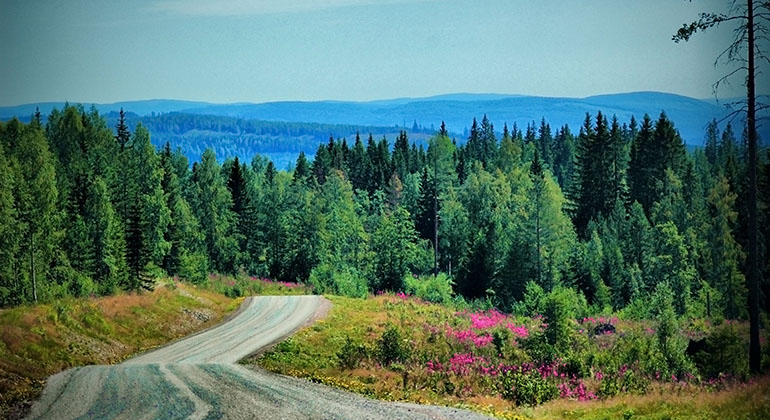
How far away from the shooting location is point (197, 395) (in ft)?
67.9

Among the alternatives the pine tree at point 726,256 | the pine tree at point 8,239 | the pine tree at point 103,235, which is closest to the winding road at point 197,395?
the pine tree at point 8,239

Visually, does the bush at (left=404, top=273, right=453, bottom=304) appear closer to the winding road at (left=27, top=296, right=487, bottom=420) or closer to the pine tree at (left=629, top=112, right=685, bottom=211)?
the winding road at (left=27, top=296, right=487, bottom=420)

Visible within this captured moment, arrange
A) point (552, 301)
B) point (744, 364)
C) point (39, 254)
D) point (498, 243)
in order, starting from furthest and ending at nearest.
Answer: point (498, 243) < point (39, 254) < point (552, 301) < point (744, 364)

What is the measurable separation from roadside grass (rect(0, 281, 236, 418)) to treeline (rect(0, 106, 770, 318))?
17.7 ft

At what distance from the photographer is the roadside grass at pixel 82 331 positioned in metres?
22.9

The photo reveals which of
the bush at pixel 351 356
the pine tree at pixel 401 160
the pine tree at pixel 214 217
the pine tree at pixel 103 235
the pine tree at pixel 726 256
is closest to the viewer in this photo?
the bush at pixel 351 356

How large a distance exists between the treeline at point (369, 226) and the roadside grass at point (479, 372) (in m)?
13.4

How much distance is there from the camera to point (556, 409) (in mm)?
20047

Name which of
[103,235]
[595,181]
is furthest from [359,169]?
[103,235]

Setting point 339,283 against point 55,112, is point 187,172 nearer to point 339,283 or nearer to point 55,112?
point 55,112

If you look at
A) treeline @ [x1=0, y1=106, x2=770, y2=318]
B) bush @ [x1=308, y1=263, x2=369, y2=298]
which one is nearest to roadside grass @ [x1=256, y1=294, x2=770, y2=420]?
treeline @ [x1=0, y1=106, x2=770, y2=318]

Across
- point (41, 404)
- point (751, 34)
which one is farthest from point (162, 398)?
point (751, 34)

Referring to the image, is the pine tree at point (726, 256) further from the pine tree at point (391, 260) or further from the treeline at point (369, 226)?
the pine tree at point (391, 260)

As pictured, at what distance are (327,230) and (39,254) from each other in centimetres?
3722
